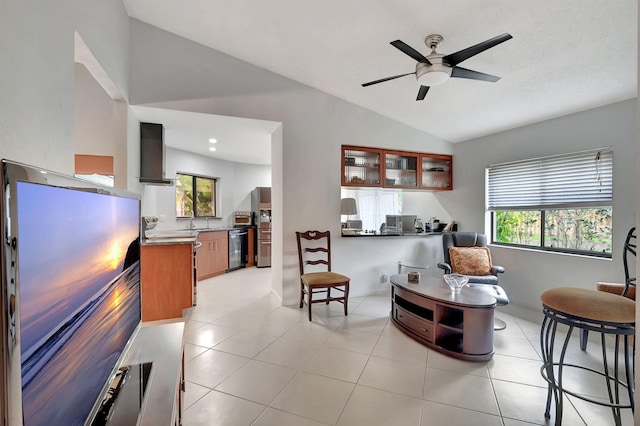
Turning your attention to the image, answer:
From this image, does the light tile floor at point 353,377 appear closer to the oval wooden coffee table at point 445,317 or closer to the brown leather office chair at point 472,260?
the oval wooden coffee table at point 445,317

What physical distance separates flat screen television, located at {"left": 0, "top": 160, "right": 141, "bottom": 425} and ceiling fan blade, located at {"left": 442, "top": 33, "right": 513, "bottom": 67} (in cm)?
236

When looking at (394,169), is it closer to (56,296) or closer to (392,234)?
(392,234)

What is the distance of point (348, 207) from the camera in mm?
3846

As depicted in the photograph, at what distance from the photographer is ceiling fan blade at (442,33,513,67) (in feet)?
5.79

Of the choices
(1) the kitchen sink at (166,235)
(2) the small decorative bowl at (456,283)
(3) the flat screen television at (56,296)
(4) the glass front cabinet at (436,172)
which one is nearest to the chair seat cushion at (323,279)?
(2) the small decorative bowl at (456,283)

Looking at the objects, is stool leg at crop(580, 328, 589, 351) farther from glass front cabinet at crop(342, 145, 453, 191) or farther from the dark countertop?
glass front cabinet at crop(342, 145, 453, 191)

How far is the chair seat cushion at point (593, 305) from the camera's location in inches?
54.6

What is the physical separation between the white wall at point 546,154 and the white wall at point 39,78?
4.36 meters

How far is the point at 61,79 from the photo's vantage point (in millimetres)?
1493

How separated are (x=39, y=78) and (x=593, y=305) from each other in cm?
302

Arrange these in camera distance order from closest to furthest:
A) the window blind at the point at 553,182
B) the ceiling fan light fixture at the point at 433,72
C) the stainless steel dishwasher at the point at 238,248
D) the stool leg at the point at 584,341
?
the ceiling fan light fixture at the point at 433,72
the stool leg at the point at 584,341
the window blind at the point at 553,182
the stainless steel dishwasher at the point at 238,248

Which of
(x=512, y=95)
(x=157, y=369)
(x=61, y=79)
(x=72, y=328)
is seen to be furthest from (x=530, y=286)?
(x=61, y=79)

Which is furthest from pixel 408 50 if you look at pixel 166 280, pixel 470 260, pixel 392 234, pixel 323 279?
pixel 166 280

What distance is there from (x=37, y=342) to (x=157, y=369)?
2.64ft
